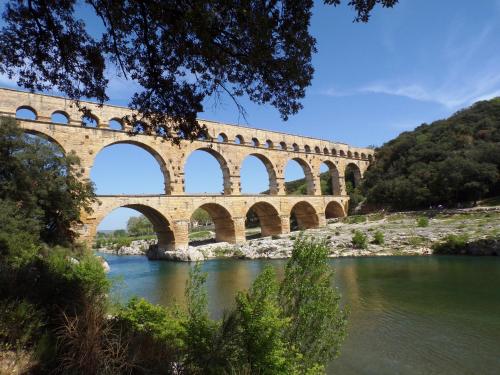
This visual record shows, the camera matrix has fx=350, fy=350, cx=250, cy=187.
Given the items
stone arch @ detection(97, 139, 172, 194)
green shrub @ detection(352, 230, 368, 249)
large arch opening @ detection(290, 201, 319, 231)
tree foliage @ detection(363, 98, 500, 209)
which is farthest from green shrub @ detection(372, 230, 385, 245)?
stone arch @ detection(97, 139, 172, 194)

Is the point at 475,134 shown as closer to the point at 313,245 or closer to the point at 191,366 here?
the point at 313,245

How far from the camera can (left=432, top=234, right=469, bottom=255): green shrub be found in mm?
16953

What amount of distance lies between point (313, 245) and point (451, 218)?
23447mm

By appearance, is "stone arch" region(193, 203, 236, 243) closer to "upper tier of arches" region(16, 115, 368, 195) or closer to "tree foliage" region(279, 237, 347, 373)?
"upper tier of arches" region(16, 115, 368, 195)

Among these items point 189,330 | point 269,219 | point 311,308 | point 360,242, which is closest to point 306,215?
point 269,219

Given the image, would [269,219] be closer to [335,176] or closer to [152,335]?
[335,176]

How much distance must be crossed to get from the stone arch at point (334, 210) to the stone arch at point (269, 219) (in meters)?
8.44

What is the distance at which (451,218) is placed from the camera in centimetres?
2450

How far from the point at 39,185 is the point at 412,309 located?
13.5 metres

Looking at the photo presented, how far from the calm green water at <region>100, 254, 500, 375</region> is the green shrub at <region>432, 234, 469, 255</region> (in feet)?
4.55

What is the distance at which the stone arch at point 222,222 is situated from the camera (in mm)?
26406

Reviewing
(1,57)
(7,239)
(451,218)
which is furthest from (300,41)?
(451,218)

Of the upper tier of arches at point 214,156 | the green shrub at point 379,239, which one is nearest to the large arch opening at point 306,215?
the upper tier of arches at point 214,156

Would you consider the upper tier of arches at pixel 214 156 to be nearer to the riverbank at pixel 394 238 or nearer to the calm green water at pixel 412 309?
the riverbank at pixel 394 238
